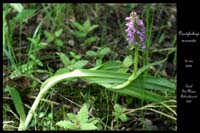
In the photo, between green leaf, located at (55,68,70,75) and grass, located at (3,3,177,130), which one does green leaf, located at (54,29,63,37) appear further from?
green leaf, located at (55,68,70,75)

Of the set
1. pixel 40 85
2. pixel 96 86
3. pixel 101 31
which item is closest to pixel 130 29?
pixel 96 86

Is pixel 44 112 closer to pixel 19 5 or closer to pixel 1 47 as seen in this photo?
pixel 1 47

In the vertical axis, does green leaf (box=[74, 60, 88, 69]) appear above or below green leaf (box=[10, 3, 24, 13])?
below

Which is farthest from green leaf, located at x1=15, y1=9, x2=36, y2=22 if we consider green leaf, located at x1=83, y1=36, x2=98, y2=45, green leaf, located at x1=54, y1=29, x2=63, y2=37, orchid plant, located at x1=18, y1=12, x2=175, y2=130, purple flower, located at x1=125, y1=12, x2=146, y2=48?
purple flower, located at x1=125, y1=12, x2=146, y2=48

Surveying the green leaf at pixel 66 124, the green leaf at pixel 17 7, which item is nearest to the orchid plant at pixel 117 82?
the green leaf at pixel 66 124

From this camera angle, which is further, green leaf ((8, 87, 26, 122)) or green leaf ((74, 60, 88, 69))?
green leaf ((74, 60, 88, 69))

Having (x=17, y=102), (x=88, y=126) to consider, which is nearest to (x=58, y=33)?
(x=17, y=102)

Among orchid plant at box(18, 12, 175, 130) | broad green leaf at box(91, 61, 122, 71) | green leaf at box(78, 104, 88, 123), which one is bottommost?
green leaf at box(78, 104, 88, 123)
